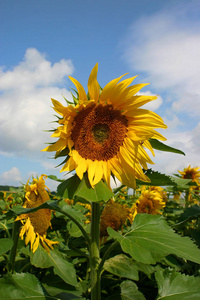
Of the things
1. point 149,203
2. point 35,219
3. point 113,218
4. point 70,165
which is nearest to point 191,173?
point 149,203

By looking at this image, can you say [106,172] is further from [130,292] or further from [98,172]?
[130,292]

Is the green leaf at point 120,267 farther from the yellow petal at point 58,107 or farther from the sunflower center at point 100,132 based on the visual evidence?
the yellow petal at point 58,107

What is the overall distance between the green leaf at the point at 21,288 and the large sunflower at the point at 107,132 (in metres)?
0.70

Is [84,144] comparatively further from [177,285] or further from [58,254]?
[177,285]

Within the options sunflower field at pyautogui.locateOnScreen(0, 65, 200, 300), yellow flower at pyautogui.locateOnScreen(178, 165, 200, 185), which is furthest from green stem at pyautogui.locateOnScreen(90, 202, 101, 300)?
yellow flower at pyautogui.locateOnScreen(178, 165, 200, 185)

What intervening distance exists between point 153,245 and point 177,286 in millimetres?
586

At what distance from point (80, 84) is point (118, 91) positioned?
9.6 inches

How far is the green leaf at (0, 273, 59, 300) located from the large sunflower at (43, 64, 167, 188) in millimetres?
697

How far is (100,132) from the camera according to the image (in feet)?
6.63

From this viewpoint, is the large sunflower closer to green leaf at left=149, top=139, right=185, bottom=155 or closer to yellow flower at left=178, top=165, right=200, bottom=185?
green leaf at left=149, top=139, right=185, bottom=155

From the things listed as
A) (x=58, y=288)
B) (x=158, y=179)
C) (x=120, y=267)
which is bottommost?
(x=58, y=288)

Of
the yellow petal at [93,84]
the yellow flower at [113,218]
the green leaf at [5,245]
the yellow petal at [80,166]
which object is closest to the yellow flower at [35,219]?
the green leaf at [5,245]

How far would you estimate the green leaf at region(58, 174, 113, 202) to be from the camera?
1.57 m

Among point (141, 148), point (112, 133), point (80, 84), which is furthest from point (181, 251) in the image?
point (80, 84)
